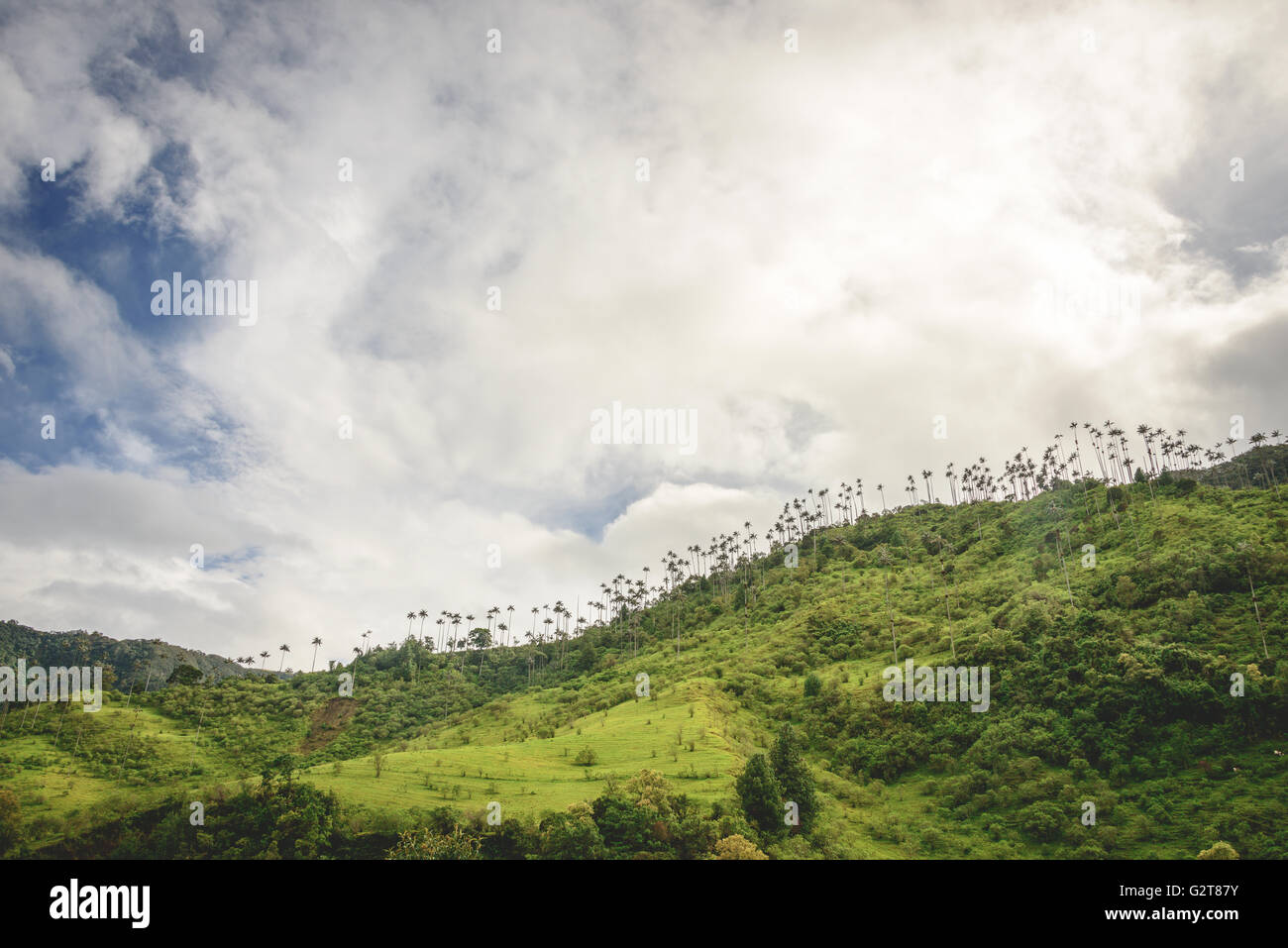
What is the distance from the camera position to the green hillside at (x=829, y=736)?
52531 millimetres

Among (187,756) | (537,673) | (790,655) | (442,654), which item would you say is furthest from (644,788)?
(442,654)

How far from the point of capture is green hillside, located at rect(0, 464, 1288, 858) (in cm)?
5253

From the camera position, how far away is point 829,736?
89188 mm

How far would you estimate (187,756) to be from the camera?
4040 inches

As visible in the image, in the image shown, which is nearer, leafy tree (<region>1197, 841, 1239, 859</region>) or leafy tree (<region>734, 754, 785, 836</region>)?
leafy tree (<region>1197, 841, 1239, 859</region>)

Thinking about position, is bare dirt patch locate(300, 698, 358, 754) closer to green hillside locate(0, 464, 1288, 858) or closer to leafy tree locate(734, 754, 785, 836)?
green hillside locate(0, 464, 1288, 858)

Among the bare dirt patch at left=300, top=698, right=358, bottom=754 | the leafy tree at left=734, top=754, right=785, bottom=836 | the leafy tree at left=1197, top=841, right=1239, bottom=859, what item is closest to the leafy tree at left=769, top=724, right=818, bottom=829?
the leafy tree at left=734, top=754, right=785, bottom=836

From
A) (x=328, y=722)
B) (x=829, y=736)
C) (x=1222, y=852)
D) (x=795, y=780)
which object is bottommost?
(x=328, y=722)

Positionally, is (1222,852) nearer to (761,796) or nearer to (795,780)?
(795,780)

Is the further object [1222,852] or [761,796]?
[761,796]

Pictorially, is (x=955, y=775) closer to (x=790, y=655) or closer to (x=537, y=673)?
(x=790, y=655)

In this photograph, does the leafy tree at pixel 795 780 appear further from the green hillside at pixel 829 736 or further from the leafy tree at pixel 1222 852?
the leafy tree at pixel 1222 852

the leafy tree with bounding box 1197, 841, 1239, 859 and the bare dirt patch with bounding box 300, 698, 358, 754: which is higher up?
the leafy tree with bounding box 1197, 841, 1239, 859

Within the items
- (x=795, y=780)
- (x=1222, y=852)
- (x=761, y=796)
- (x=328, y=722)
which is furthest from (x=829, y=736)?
(x=328, y=722)
